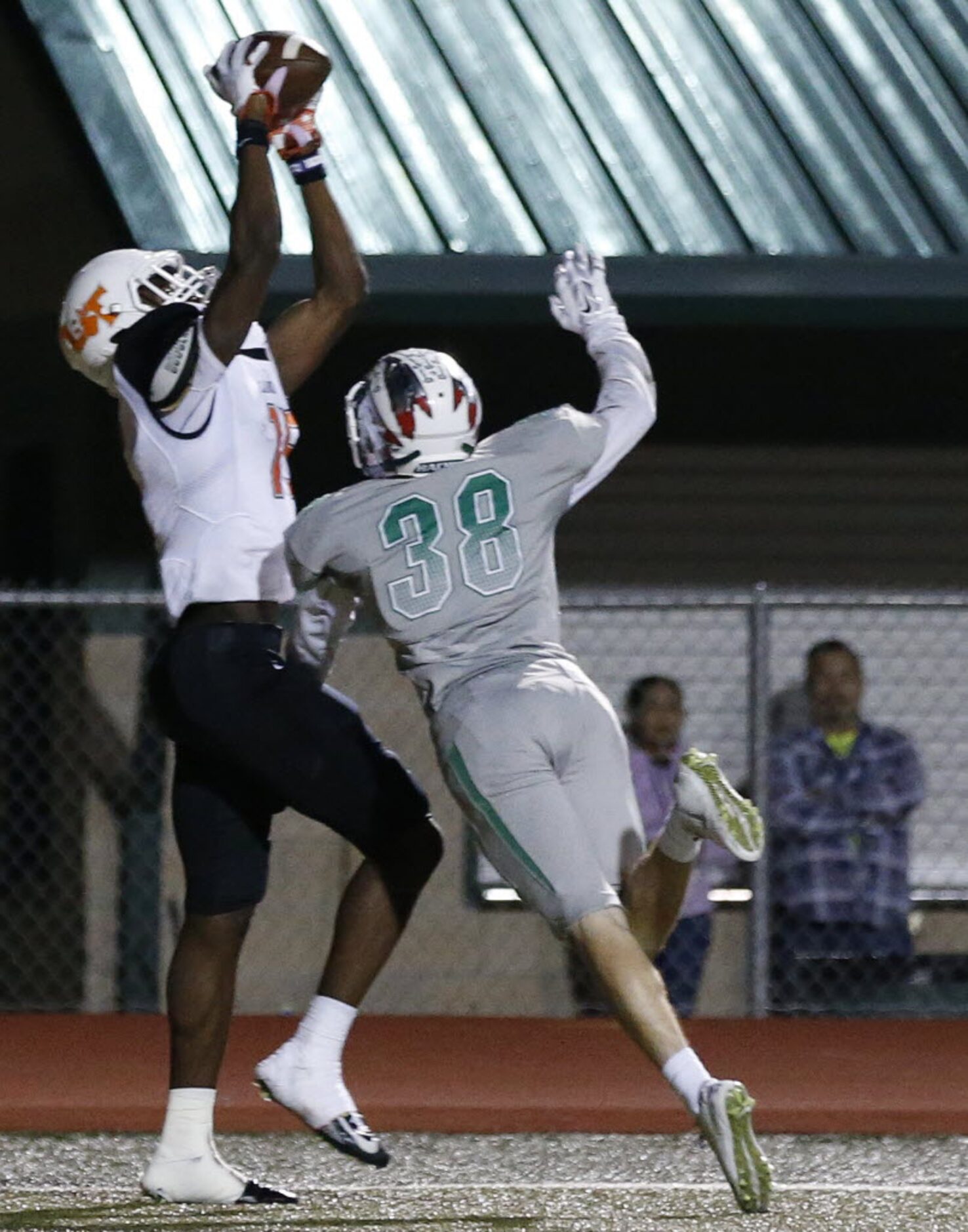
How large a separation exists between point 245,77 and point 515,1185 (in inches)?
103

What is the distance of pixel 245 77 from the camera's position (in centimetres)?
541

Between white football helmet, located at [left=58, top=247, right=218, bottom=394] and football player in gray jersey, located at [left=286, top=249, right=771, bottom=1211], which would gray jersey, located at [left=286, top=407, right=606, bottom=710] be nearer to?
football player in gray jersey, located at [left=286, top=249, right=771, bottom=1211]

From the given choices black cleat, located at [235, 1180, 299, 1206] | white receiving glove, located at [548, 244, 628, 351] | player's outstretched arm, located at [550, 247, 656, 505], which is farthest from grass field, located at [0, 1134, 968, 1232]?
white receiving glove, located at [548, 244, 628, 351]

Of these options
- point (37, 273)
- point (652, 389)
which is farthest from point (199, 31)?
point (652, 389)

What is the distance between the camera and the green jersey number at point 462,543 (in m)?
5.36

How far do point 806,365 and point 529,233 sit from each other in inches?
77.8

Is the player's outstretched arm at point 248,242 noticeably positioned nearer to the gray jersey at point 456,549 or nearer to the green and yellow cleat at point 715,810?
the gray jersey at point 456,549

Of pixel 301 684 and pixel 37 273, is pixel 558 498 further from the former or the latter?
pixel 37 273

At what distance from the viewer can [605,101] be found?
11.0 meters

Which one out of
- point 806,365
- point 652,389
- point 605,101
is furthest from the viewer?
point 806,365

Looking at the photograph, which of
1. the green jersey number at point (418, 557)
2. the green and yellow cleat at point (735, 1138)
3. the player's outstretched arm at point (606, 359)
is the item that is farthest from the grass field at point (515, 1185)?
the player's outstretched arm at point (606, 359)

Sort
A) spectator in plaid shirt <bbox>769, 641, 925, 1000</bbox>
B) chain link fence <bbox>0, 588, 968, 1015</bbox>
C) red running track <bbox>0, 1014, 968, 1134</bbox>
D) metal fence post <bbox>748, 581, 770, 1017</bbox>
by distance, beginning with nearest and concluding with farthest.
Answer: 1. red running track <bbox>0, 1014, 968, 1134</bbox>
2. spectator in plaid shirt <bbox>769, 641, 925, 1000</bbox>
3. metal fence post <bbox>748, 581, 770, 1017</bbox>
4. chain link fence <bbox>0, 588, 968, 1015</bbox>

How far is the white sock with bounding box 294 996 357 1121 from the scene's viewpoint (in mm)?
5414

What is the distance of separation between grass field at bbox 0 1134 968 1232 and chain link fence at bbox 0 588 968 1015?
324 centimetres
